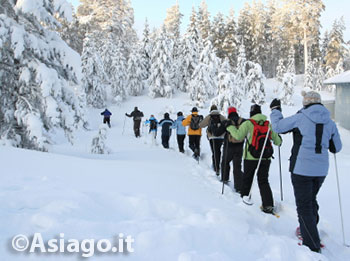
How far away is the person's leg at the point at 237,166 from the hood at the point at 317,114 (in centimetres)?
284

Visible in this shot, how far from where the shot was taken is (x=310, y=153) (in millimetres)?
3486

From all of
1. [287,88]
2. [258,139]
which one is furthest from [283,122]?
[287,88]

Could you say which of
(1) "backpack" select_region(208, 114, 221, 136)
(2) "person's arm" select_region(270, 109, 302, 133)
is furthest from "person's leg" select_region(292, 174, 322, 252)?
(1) "backpack" select_region(208, 114, 221, 136)

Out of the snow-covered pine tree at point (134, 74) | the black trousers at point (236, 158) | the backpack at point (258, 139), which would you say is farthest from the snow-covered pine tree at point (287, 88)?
the backpack at point (258, 139)

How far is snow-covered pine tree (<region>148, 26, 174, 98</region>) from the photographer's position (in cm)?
3584

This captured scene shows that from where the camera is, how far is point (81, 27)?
1722 inches

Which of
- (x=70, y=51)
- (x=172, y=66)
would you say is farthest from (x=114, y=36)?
(x=70, y=51)

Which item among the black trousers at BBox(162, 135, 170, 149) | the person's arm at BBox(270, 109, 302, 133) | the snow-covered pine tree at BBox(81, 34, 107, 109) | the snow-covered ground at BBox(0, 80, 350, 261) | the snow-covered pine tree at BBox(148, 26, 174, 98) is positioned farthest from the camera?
the snow-covered pine tree at BBox(148, 26, 174, 98)

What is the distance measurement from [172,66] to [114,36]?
13829 mm

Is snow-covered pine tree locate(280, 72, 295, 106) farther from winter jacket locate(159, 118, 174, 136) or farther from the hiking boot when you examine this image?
the hiking boot

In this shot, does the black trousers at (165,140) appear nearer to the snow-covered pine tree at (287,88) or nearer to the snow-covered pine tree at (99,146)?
the snow-covered pine tree at (99,146)

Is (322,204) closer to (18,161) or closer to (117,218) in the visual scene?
(117,218)

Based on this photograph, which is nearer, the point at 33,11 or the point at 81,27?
the point at 33,11

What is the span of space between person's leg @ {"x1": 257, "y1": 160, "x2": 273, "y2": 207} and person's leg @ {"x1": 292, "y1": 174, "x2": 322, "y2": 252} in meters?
1.16
